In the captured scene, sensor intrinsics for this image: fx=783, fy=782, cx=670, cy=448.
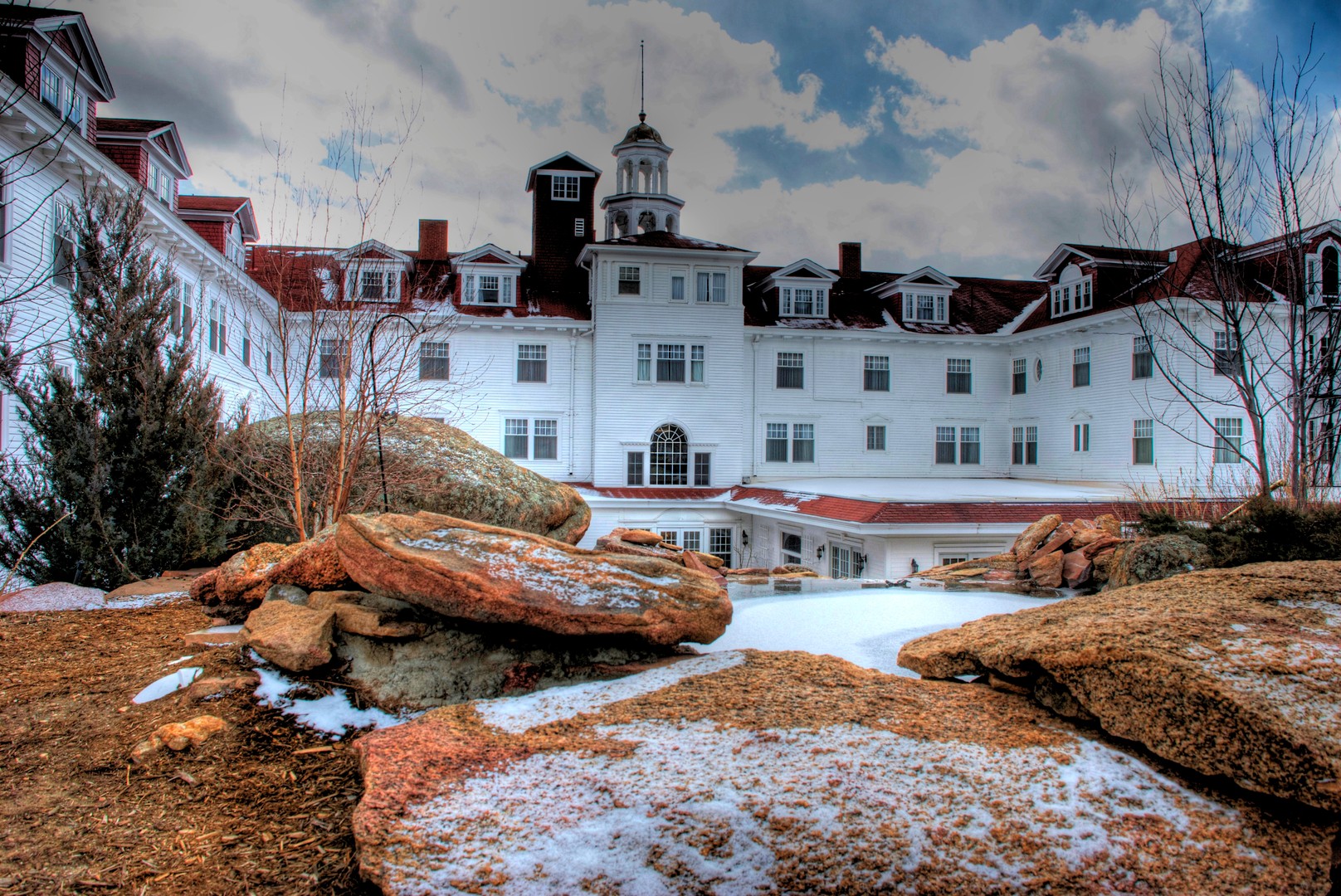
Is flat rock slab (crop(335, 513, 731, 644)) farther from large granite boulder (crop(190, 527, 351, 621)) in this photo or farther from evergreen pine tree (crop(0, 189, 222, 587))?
evergreen pine tree (crop(0, 189, 222, 587))

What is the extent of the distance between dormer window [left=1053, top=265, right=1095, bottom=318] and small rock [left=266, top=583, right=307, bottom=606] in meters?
26.5

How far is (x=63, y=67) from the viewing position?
14891 mm

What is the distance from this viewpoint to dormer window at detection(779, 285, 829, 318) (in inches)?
1137

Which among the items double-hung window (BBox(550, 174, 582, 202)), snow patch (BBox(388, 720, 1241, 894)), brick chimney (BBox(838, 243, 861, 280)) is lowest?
snow patch (BBox(388, 720, 1241, 894))

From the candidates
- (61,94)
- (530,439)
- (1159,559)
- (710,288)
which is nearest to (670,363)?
(710,288)

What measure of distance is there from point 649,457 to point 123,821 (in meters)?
23.4

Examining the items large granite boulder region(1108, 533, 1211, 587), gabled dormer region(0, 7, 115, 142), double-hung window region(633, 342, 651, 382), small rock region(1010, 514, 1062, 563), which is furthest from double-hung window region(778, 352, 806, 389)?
large granite boulder region(1108, 533, 1211, 587)

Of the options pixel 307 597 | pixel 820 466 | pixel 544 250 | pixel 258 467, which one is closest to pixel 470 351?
pixel 544 250

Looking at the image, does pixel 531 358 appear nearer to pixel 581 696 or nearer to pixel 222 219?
pixel 222 219

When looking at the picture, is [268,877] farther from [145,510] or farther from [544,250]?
[544,250]

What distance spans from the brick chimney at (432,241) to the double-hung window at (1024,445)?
2269 cm

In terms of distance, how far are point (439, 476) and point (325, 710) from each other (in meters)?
6.39

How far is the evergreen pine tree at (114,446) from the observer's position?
9.40 meters

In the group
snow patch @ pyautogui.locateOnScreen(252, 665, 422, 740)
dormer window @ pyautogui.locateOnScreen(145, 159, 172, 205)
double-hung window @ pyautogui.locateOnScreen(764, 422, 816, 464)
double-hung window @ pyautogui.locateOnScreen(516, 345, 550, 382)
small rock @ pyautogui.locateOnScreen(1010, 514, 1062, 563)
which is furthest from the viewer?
double-hung window @ pyautogui.locateOnScreen(764, 422, 816, 464)
